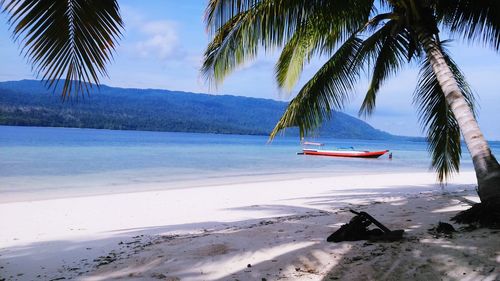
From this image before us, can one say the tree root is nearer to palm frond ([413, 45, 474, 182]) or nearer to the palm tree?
the palm tree

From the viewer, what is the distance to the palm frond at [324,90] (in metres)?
6.82

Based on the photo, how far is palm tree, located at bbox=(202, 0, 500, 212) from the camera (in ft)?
14.7

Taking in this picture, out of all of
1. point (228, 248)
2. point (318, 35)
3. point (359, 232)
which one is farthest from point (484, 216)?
point (318, 35)

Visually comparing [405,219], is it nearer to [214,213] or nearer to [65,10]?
[214,213]

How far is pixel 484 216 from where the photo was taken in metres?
3.83

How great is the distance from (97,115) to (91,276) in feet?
346

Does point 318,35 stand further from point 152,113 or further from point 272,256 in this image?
point 152,113

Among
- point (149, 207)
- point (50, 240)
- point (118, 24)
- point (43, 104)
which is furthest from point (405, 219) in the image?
point (43, 104)

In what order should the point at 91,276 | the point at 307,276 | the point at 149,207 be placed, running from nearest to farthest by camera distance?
1. the point at 307,276
2. the point at 91,276
3. the point at 149,207

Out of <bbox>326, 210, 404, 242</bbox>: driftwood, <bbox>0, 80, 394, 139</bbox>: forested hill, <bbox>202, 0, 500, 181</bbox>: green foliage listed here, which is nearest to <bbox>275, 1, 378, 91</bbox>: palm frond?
<bbox>202, 0, 500, 181</bbox>: green foliage

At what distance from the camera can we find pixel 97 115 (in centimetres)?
10212

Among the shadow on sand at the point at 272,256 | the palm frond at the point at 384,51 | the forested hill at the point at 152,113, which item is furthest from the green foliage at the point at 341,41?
the forested hill at the point at 152,113

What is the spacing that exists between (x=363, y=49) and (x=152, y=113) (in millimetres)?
129811

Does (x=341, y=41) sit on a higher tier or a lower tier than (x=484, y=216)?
higher
